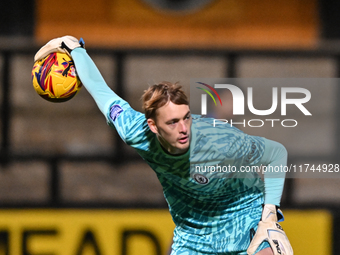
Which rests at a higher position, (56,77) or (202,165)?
(56,77)

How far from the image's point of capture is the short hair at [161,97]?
2.31m

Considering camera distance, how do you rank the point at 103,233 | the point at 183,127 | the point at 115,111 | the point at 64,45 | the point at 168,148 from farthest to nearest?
the point at 103,233
the point at 64,45
the point at 115,111
the point at 168,148
the point at 183,127

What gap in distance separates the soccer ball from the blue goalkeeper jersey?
223mm

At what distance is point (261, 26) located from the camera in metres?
4.91

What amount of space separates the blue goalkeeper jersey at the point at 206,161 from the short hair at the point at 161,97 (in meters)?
0.15

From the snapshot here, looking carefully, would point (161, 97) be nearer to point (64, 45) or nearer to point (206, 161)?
point (206, 161)

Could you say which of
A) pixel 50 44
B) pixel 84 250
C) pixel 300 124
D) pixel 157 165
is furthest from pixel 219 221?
pixel 300 124

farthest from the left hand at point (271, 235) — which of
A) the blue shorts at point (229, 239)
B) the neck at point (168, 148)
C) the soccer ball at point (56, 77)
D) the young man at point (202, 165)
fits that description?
the soccer ball at point (56, 77)

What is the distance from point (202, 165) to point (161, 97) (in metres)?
0.45

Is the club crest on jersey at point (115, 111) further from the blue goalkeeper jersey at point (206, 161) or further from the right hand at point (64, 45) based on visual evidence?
the right hand at point (64, 45)

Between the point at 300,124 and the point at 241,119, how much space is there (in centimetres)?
68

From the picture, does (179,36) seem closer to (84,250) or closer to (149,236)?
(149,236)

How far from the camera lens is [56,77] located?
109 inches

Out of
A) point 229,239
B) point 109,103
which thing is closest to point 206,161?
point 229,239
